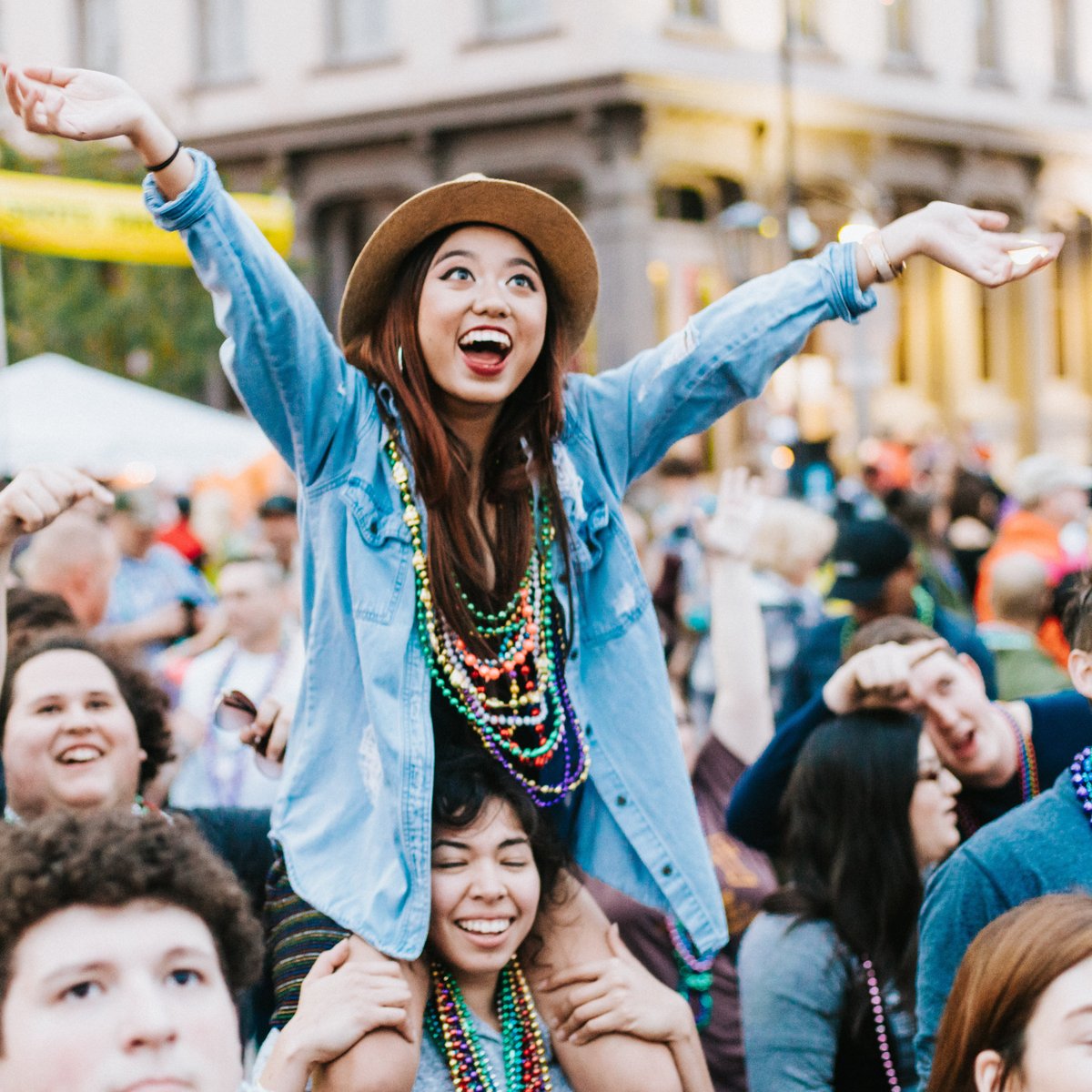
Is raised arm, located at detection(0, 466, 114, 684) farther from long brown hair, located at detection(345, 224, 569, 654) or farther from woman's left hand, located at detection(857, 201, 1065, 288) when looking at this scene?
woman's left hand, located at detection(857, 201, 1065, 288)

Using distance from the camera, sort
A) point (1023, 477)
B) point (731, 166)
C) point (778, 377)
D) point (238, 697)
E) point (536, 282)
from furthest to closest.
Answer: point (731, 166)
point (778, 377)
point (1023, 477)
point (238, 697)
point (536, 282)

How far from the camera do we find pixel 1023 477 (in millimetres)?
9422

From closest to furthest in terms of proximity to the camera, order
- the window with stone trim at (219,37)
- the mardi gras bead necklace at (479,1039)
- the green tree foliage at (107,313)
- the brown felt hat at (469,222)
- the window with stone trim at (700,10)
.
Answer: the mardi gras bead necklace at (479,1039), the brown felt hat at (469,222), the green tree foliage at (107,313), the window with stone trim at (700,10), the window with stone trim at (219,37)

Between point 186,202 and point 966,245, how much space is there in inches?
52.8

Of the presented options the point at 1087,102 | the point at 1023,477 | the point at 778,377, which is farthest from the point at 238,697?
the point at 1087,102

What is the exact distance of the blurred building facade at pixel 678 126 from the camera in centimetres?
2266

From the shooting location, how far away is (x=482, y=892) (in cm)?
290

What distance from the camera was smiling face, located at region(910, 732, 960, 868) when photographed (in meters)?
3.63

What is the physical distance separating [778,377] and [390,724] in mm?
18603

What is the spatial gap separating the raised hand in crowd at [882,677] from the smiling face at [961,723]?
0.02 metres

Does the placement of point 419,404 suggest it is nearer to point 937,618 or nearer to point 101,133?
point 101,133

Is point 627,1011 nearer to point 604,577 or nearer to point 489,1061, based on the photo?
point 489,1061

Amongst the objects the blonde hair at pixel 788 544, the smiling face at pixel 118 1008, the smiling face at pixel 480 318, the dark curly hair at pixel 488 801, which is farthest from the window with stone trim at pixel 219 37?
the smiling face at pixel 118 1008

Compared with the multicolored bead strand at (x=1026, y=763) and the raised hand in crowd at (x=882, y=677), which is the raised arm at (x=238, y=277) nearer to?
the raised hand in crowd at (x=882, y=677)
